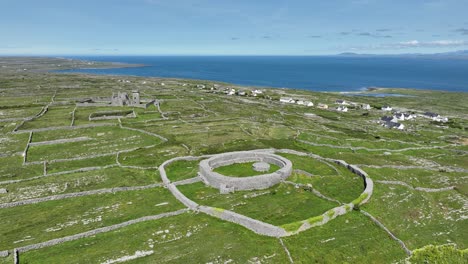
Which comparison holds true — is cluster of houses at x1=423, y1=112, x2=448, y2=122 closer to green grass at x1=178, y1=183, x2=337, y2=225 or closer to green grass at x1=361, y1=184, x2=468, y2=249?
green grass at x1=361, y1=184, x2=468, y2=249

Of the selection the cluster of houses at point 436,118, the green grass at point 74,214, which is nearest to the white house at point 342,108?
the cluster of houses at point 436,118

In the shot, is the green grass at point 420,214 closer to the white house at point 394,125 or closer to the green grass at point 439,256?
the green grass at point 439,256

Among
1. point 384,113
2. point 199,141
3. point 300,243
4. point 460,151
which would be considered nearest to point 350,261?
point 300,243

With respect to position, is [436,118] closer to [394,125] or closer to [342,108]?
[394,125]

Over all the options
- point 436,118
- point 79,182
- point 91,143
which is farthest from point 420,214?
point 436,118

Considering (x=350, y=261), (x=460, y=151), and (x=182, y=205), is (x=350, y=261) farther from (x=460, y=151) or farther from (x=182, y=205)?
(x=460, y=151)

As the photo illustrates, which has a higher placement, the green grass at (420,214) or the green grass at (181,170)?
the green grass at (181,170)
